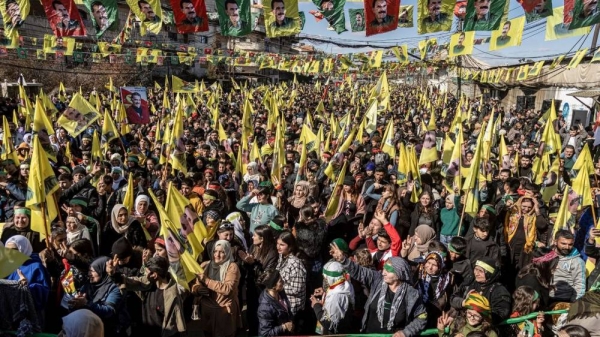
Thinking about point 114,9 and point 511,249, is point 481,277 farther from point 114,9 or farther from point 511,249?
point 114,9

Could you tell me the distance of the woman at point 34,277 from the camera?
12.5 ft

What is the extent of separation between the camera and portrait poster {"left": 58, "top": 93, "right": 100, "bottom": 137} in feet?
30.1

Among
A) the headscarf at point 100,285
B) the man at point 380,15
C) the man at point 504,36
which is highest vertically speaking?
the man at point 380,15

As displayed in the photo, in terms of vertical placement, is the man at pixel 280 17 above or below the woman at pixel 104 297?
above

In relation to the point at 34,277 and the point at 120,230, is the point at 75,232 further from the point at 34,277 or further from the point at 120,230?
the point at 34,277

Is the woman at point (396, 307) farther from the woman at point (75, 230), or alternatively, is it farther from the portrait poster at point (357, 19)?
the portrait poster at point (357, 19)

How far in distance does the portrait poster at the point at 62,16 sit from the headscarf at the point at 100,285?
870cm

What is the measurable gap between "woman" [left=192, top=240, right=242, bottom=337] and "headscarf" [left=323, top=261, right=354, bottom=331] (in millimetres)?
837

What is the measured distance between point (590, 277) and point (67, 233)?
557cm

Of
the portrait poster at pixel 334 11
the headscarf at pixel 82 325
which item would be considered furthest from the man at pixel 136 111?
the headscarf at pixel 82 325

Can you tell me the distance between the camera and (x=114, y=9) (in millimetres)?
10711

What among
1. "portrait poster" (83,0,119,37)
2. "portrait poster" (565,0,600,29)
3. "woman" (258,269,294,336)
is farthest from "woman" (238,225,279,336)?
A: "portrait poster" (565,0,600,29)

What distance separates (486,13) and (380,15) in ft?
7.08

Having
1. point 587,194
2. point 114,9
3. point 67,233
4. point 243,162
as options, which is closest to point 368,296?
point 67,233
